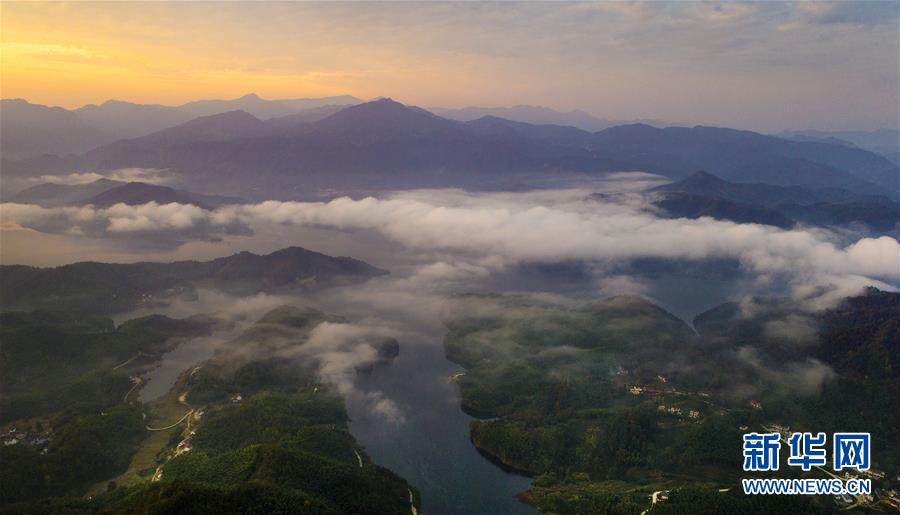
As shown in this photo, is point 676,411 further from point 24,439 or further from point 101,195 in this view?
point 101,195

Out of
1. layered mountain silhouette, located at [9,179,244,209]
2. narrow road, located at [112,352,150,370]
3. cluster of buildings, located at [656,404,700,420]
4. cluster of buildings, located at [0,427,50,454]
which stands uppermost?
layered mountain silhouette, located at [9,179,244,209]

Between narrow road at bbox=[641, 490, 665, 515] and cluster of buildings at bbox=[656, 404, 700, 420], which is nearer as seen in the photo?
narrow road at bbox=[641, 490, 665, 515]

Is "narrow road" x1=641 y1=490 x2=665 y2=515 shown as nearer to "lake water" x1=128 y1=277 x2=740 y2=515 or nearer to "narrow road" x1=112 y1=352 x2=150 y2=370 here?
"lake water" x1=128 y1=277 x2=740 y2=515

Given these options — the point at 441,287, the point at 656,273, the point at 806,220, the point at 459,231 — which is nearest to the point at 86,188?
the point at 459,231

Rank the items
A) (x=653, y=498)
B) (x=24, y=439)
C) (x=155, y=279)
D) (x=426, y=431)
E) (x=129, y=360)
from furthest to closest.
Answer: (x=155, y=279) < (x=129, y=360) < (x=426, y=431) < (x=24, y=439) < (x=653, y=498)

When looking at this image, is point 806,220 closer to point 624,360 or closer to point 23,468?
point 624,360

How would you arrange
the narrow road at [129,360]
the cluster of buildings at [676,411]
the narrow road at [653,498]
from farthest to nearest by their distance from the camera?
the narrow road at [129,360] → the cluster of buildings at [676,411] → the narrow road at [653,498]

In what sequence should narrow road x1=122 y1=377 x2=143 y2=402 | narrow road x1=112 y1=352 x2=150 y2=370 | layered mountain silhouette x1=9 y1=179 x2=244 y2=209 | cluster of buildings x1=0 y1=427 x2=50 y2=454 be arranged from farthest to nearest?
1. layered mountain silhouette x1=9 y1=179 x2=244 y2=209
2. narrow road x1=112 y1=352 x2=150 y2=370
3. narrow road x1=122 y1=377 x2=143 y2=402
4. cluster of buildings x1=0 y1=427 x2=50 y2=454

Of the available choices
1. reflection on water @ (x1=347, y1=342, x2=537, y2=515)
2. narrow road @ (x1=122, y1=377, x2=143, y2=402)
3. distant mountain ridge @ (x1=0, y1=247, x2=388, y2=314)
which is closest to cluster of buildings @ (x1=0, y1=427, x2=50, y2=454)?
narrow road @ (x1=122, y1=377, x2=143, y2=402)

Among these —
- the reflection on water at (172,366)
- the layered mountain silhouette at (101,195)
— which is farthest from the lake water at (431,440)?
the layered mountain silhouette at (101,195)

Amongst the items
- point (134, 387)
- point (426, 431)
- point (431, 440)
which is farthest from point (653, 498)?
point (134, 387)

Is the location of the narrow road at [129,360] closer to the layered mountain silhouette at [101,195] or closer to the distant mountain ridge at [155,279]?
the distant mountain ridge at [155,279]
